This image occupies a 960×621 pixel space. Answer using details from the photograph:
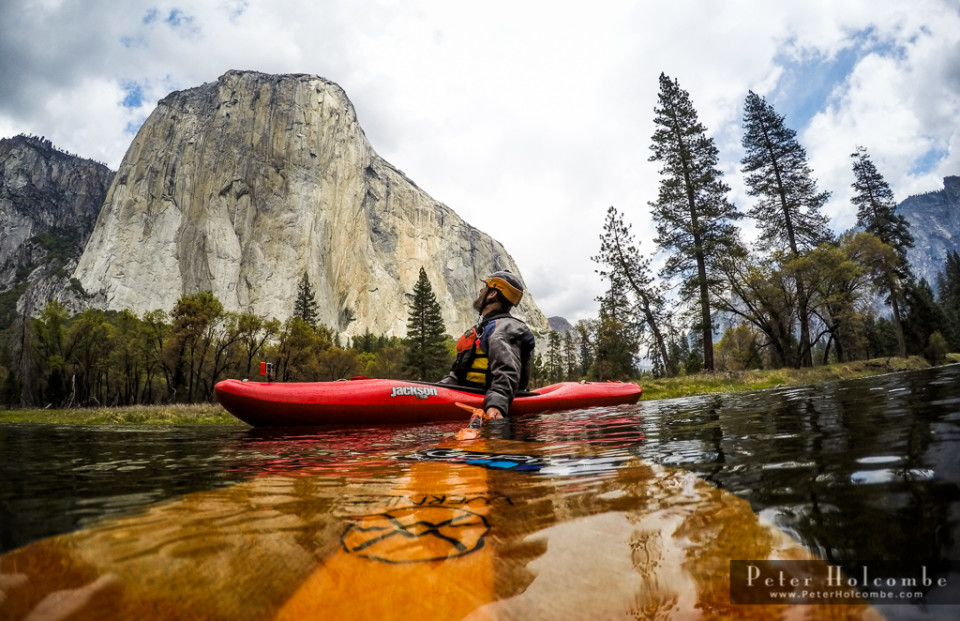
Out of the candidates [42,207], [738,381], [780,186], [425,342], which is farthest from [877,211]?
[42,207]

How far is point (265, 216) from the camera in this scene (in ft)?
269

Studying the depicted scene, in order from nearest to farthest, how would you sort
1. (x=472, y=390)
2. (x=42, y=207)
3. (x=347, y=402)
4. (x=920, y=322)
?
1. (x=347, y=402)
2. (x=472, y=390)
3. (x=920, y=322)
4. (x=42, y=207)

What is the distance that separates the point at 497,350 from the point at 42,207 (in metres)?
162

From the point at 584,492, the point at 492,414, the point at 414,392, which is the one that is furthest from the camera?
the point at 414,392

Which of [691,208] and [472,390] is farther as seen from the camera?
[691,208]

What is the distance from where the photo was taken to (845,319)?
20.3 metres

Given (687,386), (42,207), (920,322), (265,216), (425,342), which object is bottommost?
(687,386)

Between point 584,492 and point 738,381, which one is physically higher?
point 584,492

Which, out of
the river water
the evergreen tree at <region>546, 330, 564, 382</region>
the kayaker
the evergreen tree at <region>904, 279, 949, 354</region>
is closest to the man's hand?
the kayaker

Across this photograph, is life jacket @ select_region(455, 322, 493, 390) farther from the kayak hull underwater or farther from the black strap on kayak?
the kayak hull underwater

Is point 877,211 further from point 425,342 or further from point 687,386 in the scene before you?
point 425,342

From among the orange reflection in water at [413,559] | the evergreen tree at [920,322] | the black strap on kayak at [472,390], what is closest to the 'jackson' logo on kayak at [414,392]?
the black strap on kayak at [472,390]

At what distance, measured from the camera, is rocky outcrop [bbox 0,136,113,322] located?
102875 mm

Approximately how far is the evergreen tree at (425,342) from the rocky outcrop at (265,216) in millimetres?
36283
